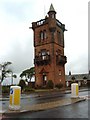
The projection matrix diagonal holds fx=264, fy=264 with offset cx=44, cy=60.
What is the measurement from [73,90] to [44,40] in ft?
115

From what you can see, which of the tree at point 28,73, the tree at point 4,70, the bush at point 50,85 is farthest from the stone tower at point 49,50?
the tree at point 28,73

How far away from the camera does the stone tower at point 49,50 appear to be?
54531mm

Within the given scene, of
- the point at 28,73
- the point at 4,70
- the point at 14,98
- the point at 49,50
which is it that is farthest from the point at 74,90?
the point at 28,73

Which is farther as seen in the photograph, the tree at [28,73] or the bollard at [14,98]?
the tree at [28,73]

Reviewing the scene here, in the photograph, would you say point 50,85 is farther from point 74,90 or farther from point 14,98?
point 14,98

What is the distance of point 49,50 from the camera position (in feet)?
180

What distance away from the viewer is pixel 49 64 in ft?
180

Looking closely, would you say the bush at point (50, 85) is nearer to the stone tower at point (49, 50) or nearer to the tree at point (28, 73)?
the stone tower at point (49, 50)

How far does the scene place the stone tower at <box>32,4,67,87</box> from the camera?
179 feet

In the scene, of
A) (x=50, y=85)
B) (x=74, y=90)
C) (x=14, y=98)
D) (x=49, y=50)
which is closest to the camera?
(x=14, y=98)

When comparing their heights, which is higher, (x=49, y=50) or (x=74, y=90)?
(x=49, y=50)

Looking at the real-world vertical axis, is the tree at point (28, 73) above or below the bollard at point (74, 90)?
above

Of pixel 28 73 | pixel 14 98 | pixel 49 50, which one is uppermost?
pixel 49 50

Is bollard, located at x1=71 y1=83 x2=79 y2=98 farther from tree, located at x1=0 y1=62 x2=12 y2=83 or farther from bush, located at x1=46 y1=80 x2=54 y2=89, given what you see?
tree, located at x1=0 y1=62 x2=12 y2=83
